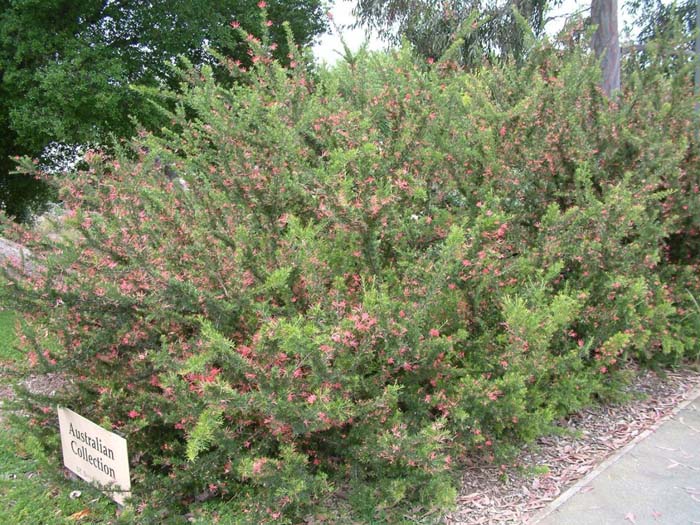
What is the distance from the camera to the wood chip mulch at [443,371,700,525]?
3.05m

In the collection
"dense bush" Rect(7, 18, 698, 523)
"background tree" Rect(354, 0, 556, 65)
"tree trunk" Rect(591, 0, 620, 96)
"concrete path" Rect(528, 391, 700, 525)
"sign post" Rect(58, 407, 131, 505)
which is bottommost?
"concrete path" Rect(528, 391, 700, 525)

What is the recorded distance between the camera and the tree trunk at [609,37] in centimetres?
885

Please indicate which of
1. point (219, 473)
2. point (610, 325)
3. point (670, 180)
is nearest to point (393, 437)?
point (219, 473)

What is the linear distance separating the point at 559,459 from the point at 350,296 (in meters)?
1.67

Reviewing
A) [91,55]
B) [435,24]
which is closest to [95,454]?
[91,55]

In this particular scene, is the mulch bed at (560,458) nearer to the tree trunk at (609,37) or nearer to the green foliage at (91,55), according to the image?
the tree trunk at (609,37)

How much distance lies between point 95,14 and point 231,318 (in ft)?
38.3

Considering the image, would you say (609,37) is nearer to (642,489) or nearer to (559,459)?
(559,459)

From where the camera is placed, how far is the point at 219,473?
9.82 feet

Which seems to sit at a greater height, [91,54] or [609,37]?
[91,54]

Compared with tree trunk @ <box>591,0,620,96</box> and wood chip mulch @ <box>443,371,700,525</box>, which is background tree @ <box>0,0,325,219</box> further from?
wood chip mulch @ <box>443,371,700,525</box>

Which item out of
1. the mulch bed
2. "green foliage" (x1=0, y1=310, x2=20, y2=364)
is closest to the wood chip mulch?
the mulch bed

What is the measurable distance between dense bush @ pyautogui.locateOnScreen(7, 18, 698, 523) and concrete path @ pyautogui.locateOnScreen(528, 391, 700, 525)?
1.32 feet

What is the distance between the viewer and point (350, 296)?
10.5 ft
